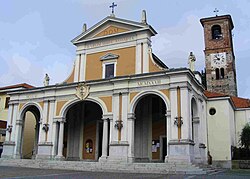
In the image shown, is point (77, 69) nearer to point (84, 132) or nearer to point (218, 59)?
point (84, 132)

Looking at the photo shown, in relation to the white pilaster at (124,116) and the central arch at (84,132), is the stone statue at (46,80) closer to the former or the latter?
the central arch at (84,132)

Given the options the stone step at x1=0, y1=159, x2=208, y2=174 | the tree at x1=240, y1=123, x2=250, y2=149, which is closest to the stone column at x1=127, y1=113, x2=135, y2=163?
the stone step at x1=0, y1=159, x2=208, y2=174

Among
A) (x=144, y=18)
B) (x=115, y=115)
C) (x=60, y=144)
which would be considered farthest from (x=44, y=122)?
(x=144, y=18)

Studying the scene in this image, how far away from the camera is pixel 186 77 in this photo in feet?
67.6

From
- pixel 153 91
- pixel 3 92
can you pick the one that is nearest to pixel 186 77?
pixel 153 91

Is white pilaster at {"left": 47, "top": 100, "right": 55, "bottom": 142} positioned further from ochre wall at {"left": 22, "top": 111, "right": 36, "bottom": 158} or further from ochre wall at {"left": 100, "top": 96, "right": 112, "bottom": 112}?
ochre wall at {"left": 22, "top": 111, "right": 36, "bottom": 158}

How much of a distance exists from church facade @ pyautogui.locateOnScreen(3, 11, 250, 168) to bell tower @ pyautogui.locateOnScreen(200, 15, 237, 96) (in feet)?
47.7

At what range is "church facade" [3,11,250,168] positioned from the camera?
2091 centimetres

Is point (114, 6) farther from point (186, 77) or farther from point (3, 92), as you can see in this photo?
point (3, 92)

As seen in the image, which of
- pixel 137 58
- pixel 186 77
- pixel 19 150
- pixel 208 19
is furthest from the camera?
pixel 208 19

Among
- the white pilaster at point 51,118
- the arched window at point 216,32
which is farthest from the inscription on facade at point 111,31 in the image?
the arched window at point 216,32

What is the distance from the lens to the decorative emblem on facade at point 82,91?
2439 centimetres

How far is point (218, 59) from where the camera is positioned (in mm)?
42281

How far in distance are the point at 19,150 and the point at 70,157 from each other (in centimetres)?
445
